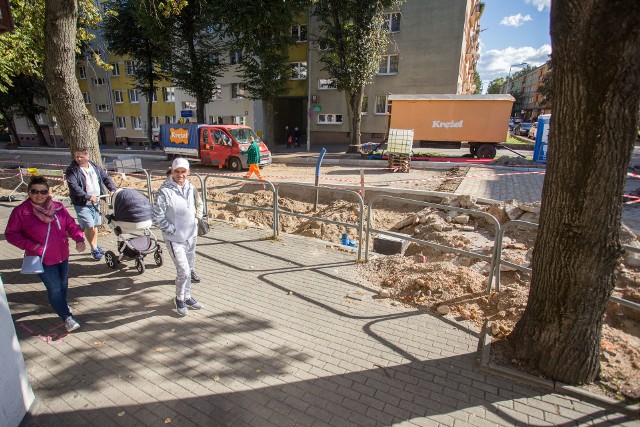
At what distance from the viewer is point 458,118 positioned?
17.8 metres

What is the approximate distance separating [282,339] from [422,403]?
1.55 m

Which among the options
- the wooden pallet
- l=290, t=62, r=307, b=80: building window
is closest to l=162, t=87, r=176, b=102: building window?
l=290, t=62, r=307, b=80: building window

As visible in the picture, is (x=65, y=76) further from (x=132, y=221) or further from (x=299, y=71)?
(x=299, y=71)

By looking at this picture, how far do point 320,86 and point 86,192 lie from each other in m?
25.5

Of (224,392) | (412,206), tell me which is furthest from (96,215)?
(412,206)

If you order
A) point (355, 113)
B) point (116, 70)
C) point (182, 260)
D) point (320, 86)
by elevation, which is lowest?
point (182, 260)

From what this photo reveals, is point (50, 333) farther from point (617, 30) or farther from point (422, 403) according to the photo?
point (617, 30)

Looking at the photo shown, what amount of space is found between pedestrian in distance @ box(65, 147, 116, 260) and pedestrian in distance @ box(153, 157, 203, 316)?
2.20 metres

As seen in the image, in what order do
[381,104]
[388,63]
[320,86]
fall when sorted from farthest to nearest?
[320,86] < [381,104] < [388,63]

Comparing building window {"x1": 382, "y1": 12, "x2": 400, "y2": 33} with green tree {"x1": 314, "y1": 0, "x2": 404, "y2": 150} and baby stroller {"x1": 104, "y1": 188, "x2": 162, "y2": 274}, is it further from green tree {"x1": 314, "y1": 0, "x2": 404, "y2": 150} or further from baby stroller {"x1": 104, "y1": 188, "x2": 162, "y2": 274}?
baby stroller {"x1": 104, "y1": 188, "x2": 162, "y2": 274}

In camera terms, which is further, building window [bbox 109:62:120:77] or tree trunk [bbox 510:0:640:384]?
building window [bbox 109:62:120:77]

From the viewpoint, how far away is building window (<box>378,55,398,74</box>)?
26406mm

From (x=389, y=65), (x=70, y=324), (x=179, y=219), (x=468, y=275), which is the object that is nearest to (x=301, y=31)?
(x=389, y=65)

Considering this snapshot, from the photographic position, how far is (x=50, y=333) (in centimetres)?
387
